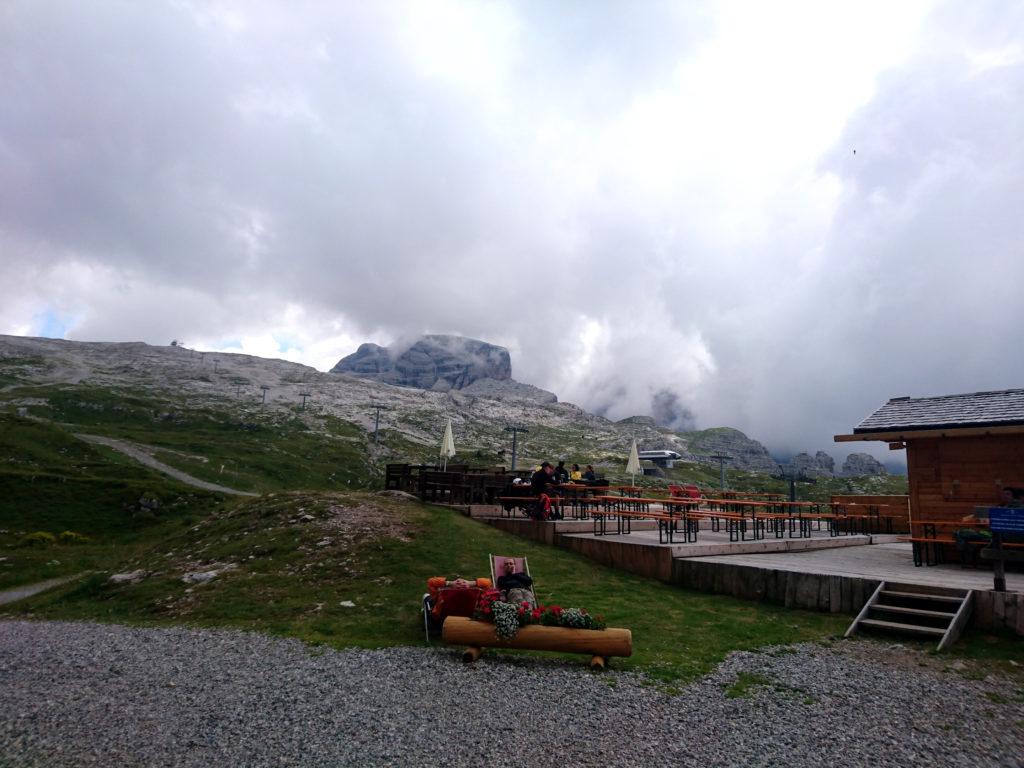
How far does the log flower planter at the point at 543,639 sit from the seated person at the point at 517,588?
2.04 feet

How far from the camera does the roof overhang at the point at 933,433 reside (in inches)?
598

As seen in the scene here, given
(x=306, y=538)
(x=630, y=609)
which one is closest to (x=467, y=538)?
(x=306, y=538)

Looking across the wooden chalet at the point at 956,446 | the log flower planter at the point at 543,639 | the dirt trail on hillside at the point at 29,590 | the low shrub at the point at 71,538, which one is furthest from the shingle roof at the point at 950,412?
the low shrub at the point at 71,538

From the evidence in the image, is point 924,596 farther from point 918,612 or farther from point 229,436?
point 229,436

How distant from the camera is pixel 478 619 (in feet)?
34.7

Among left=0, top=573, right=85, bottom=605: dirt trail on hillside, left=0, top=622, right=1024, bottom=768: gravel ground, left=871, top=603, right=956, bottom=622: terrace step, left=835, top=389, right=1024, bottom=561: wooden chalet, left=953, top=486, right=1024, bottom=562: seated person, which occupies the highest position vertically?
left=835, top=389, right=1024, bottom=561: wooden chalet

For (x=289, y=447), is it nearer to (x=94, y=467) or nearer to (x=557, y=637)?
(x=94, y=467)

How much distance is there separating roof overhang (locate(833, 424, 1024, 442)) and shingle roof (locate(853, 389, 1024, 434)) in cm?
9

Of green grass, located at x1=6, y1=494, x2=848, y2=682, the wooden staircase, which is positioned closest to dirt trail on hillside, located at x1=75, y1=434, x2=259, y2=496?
green grass, located at x1=6, y1=494, x2=848, y2=682

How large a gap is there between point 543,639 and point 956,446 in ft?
47.1

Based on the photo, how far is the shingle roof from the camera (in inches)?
611

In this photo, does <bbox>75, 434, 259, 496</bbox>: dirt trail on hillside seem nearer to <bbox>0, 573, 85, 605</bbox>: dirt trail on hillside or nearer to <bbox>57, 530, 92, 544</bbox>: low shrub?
<bbox>57, 530, 92, 544</bbox>: low shrub

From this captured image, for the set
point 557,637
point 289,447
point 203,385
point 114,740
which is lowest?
point 114,740

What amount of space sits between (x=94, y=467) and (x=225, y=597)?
4855cm
